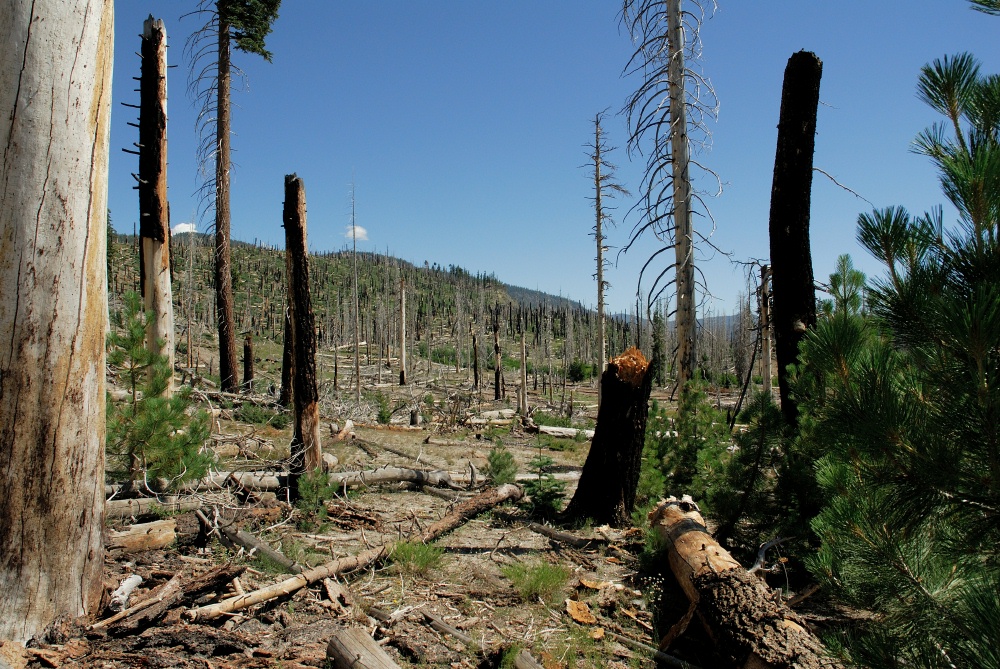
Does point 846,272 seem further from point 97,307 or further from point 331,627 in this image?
point 97,307

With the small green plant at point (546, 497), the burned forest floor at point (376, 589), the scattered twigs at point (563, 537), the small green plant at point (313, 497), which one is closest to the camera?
the burned forest floor at point (376, 589)

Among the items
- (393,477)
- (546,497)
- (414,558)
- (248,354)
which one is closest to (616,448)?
(546,497)

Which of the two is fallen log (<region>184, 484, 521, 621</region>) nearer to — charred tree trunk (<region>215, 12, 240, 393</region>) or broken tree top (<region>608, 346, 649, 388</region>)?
broken tree top (<region>608, 346, 649, 388</region>)

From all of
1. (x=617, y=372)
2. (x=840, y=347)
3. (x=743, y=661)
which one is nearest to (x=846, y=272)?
(x=840, y=347)

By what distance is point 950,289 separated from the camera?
69.1 inches

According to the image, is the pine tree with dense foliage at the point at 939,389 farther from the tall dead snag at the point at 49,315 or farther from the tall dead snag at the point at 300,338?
the tall dead snag at the point at 300,338

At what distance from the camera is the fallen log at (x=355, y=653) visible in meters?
2.66

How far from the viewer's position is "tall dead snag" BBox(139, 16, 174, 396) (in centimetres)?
610

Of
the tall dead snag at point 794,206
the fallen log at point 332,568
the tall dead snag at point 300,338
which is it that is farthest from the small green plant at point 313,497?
the tall dead snag at point 794,206

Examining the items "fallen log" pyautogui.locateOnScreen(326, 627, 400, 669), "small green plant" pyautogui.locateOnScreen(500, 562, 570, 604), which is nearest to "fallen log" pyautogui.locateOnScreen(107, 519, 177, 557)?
"fallen log" pyautogui.locateOnScreen(326, 627, 400, 669)

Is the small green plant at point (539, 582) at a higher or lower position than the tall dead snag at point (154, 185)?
lower

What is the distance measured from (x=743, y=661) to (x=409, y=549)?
236 cm

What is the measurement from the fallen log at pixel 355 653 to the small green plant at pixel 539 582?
1462mm

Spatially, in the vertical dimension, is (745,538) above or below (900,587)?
below
